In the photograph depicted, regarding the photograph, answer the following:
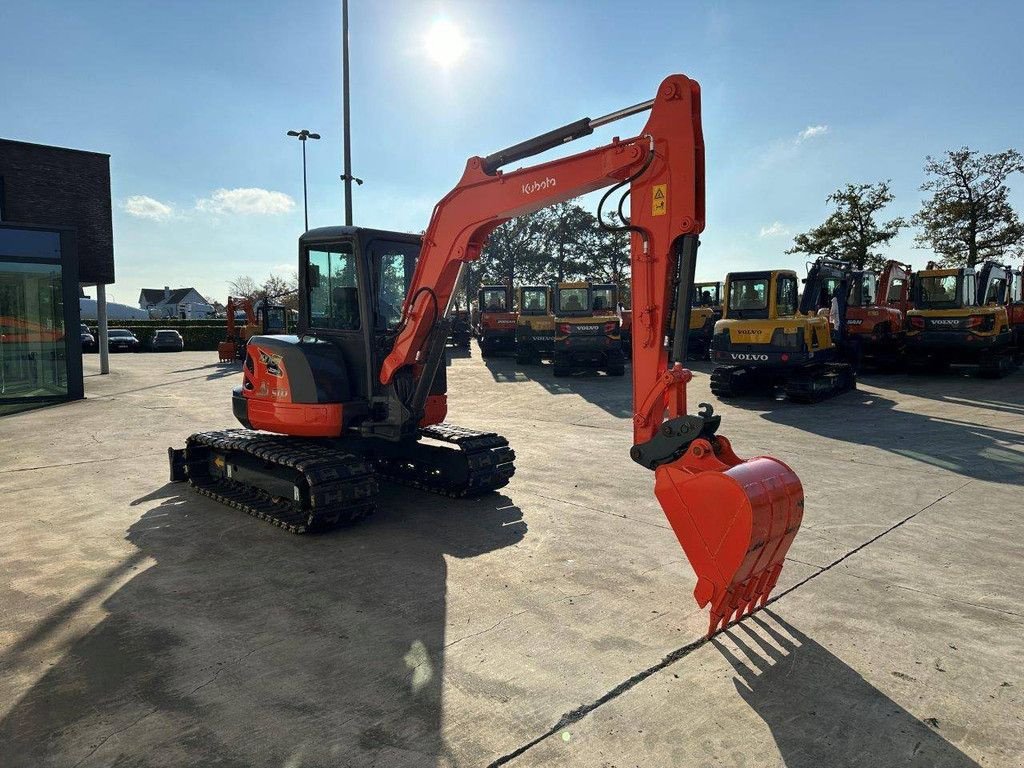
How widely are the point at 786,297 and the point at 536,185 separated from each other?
11.1 metres

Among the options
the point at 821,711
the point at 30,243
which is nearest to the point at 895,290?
the point at 821,711

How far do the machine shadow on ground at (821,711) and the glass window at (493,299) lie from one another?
84.2 ft

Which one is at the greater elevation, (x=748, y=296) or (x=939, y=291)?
(x=939, y=291)

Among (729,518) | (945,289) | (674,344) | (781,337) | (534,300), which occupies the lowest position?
(729,518)

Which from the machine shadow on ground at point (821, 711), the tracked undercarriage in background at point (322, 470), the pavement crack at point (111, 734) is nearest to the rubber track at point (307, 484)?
the tracked undercarriage in background at point (322, 470)

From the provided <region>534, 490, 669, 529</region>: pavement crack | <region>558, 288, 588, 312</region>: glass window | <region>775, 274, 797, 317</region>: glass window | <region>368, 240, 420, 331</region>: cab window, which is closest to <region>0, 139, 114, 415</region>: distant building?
<region>368, 240, 420, 331</region>: cab window

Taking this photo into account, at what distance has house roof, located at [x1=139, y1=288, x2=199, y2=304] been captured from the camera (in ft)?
374

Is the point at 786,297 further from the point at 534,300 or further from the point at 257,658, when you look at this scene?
the point at 257,658

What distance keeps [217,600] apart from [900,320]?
68.6 ft

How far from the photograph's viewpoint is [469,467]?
23.1ft

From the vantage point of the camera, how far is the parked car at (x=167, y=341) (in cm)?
3800

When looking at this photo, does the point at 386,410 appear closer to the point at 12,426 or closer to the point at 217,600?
the point at 217,600

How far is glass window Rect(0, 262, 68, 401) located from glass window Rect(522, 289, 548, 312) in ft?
47.9

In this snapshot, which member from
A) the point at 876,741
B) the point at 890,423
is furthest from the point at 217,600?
the point at 890,423
